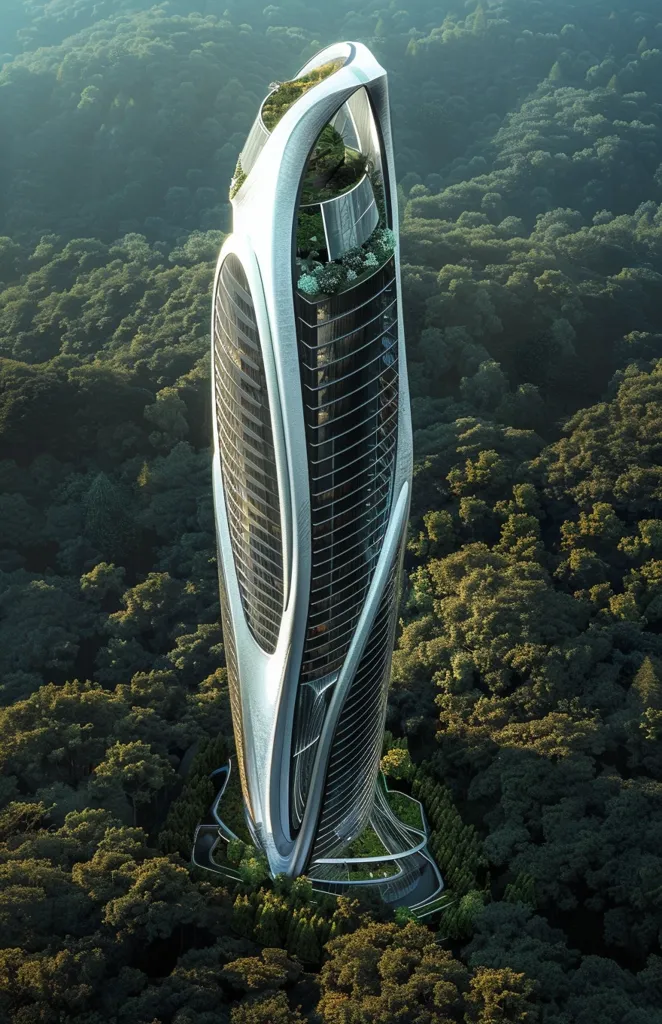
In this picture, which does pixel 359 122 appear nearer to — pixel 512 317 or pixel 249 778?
pixel 249 778

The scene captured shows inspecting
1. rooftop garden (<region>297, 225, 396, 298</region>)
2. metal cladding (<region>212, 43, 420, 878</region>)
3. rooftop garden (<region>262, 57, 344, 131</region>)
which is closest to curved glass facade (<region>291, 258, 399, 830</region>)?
metal cladding (<region>212, 43, 420, 878</region>)

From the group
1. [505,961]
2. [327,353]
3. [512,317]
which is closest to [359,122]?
[327,353]

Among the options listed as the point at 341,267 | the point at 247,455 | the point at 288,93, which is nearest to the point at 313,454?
the point at 247,455

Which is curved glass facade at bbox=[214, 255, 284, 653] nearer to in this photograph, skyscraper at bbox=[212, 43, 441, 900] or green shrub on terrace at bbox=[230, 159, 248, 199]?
skyscraper at bbox=[212, 43, 441, 900]

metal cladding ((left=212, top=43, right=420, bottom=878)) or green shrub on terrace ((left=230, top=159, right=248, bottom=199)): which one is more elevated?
green shrub on terrace ((left=230, top=159, right=248, bottom=199))

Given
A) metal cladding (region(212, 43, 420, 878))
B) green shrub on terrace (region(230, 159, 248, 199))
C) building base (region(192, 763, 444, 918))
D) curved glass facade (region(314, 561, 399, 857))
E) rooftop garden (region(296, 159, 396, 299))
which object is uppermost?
green shrub on terrace (region(230, 159, 248, 199))

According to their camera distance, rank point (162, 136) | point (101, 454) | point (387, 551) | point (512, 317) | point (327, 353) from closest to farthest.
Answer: point (327, 353) → point (387, 551) → point (101, 454) → point (512, 317) → point (162, 136)
